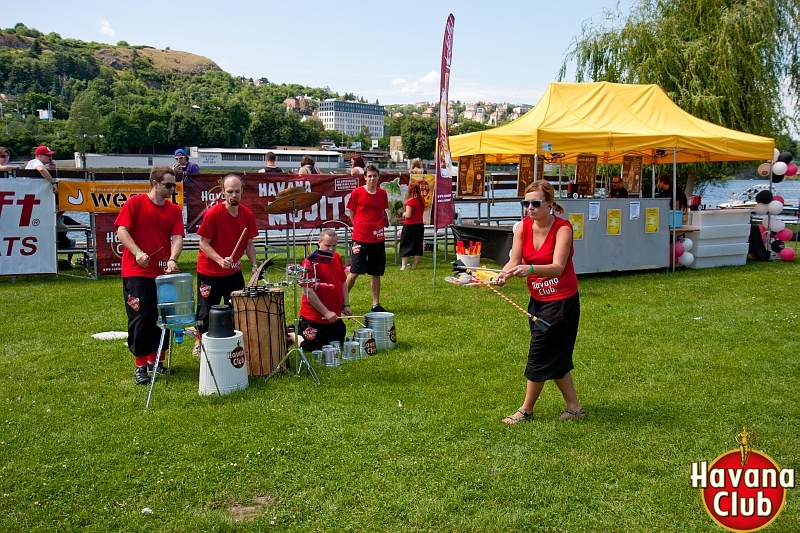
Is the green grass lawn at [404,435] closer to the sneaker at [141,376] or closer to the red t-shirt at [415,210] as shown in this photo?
the sneaker at [141,376]

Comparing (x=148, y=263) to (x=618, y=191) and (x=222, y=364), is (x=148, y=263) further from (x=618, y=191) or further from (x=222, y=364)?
(x=618, y=191)

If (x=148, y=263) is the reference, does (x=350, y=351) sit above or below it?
below

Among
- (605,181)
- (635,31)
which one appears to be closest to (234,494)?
(605,181)

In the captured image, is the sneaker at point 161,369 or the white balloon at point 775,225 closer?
the sneaker at point 161,369

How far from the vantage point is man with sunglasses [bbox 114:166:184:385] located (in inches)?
245

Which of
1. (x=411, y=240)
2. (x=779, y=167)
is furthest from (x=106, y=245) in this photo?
(x=779, y=167)

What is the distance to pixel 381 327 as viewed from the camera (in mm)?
7434

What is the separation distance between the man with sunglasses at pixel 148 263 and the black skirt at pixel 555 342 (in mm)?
3254

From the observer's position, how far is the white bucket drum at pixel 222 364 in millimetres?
5848

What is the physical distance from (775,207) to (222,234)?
13113 millimetres

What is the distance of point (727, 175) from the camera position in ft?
78.6

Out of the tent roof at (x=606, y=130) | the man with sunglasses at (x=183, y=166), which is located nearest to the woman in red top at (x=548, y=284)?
the tent roof at (x=606, y=130)

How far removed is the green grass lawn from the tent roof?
4.65m

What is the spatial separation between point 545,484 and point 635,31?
1849 centimetres
